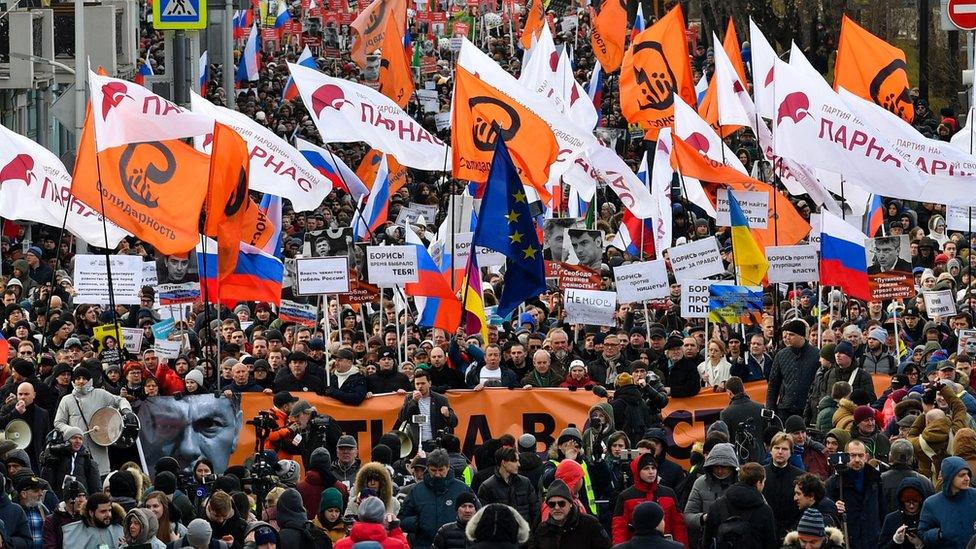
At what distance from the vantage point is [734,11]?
53.3 metres

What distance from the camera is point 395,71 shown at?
32188 millimetres

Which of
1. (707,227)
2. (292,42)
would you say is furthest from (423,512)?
(292,42)

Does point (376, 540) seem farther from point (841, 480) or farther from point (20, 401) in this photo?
point (20, 401)

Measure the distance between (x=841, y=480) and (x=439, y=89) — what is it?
3346 centimetres

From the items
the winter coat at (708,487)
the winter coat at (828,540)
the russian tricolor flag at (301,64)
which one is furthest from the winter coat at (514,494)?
the russian tricolor flag at (301,64)

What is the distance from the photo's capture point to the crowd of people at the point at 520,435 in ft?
42.9

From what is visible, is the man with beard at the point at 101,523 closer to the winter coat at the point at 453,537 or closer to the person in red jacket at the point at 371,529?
the person in red jacket at the point at 371,529

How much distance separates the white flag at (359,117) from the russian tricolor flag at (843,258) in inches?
175

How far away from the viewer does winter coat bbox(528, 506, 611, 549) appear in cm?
1251

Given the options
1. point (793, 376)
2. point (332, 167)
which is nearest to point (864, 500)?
point (793, 376)

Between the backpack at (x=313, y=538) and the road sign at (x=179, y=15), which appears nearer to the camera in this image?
the backpack at (x=313, y=538)

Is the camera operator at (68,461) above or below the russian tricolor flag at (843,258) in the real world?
below

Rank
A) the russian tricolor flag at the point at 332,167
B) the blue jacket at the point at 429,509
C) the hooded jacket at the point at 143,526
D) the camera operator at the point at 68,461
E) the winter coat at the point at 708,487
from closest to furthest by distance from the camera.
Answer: the hooded jacket at the point at 143,526
the winter coat at the point at 708,487
the blue jacket at the point at 429,509
the camera operator at the point at 68,461
the russian tricolor flag at the point at 332,167

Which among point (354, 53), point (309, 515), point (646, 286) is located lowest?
point (309, 515)
